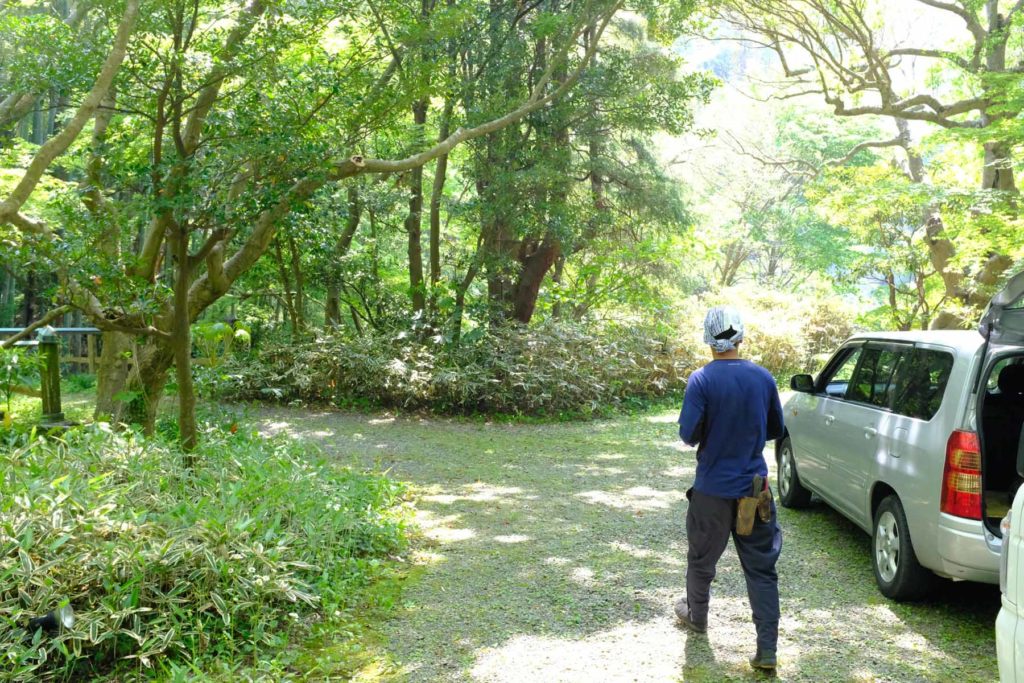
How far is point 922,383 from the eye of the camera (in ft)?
16.3

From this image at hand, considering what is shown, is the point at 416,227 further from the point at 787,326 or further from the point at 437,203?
the point at 787,326

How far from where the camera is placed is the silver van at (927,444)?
4.29 m

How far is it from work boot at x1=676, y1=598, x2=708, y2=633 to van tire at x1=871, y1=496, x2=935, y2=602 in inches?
49.9

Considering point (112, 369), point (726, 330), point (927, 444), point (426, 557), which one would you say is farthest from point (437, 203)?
point (927, 444)

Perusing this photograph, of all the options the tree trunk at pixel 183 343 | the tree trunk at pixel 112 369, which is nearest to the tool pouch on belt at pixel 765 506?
the tree trunk at pixel 183 343

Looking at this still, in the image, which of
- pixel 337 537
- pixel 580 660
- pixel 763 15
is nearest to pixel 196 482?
pixel 337 537

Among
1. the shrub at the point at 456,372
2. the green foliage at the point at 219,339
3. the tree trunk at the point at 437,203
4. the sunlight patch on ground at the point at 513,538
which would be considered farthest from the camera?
the tree trunk at the point at 437,203

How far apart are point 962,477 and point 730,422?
1.30 metres

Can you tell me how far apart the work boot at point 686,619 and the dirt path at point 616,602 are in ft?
0.24

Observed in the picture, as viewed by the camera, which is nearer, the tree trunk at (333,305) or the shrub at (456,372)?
the shrub at (456,372)

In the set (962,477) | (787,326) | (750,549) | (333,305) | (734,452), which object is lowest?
(750,549)

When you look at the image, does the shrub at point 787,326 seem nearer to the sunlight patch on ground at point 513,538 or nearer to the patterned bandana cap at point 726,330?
the sunlight patch on ground at point 513,538

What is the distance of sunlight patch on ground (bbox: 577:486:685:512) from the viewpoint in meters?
7.55

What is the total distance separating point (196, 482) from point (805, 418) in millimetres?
4747
